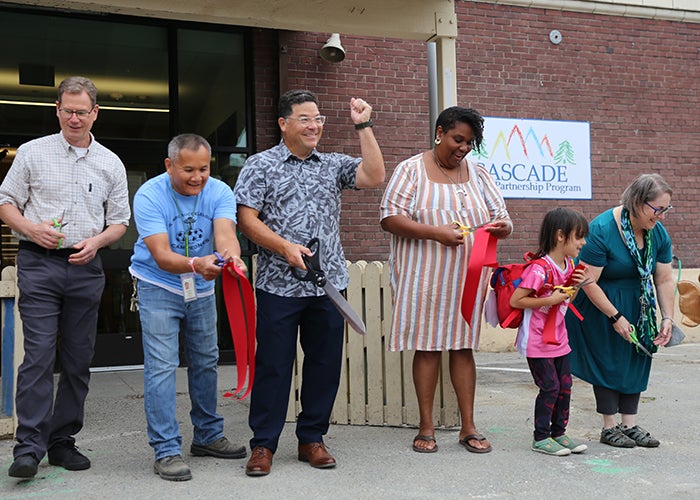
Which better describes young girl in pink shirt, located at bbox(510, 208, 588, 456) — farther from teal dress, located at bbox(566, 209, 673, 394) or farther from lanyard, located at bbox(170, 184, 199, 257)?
lanyard, located at bbox(170, 184, 199, 257)

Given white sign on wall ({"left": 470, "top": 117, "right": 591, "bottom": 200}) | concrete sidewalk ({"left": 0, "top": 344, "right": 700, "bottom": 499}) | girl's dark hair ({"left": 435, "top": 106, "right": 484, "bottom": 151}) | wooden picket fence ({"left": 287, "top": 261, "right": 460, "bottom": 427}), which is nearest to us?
concrete sidewalk ({"left": 0, "top": 344, "right": 700, "bottom": 499})

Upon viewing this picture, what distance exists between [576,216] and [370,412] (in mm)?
1862

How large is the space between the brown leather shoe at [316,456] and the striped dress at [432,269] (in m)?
0.77

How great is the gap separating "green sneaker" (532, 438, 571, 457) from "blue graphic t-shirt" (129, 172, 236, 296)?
2.05 metres

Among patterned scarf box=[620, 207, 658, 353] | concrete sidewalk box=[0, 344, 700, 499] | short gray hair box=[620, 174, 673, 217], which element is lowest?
concrete sidewalk box=[0, 344, 700, 499]

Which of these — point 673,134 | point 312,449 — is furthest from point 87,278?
point 673,134

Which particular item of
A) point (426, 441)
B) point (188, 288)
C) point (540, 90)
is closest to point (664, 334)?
point (426, 441)

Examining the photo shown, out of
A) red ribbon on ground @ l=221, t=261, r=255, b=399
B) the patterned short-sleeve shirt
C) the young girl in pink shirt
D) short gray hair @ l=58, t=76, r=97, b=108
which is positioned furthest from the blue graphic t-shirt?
the young girl in pink shirt

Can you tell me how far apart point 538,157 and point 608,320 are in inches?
226

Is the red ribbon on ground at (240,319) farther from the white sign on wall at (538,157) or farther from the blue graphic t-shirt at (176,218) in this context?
the white sign on wall at (538,157)

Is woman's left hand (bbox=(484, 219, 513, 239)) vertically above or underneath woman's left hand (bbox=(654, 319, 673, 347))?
above

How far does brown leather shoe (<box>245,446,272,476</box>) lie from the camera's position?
148 inches

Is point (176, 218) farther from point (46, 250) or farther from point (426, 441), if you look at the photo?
point (426, 441)

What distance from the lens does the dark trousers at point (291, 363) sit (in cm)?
385
